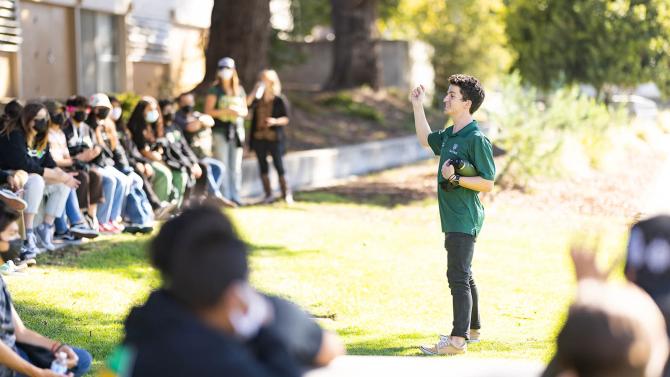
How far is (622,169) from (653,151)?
3.51 meters

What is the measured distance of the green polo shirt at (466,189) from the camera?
286 inches

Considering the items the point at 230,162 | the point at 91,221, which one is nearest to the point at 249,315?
the point at 91,221

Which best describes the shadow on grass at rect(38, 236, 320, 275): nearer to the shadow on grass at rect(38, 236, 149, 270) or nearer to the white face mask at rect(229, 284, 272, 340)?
the shadow on grass at rect(38, 236, 149, 270)

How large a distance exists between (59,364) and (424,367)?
85.8 inches

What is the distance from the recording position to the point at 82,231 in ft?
35.4

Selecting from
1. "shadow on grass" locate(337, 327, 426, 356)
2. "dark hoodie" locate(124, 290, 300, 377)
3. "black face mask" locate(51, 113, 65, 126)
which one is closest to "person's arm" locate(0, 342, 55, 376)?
"dark hoodie" locate(124, 290, 300, 377)

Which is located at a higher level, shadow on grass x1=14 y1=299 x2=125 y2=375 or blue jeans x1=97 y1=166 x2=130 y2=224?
blue jeans x1=97 y1=166 x2=130 y2=224

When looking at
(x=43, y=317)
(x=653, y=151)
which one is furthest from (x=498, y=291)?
(x=653, y=151)

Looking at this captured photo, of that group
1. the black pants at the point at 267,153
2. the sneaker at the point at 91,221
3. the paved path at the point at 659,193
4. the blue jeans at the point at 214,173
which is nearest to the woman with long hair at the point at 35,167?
the sneaker at the point at 91,221

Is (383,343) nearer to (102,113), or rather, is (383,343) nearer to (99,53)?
(102,113)

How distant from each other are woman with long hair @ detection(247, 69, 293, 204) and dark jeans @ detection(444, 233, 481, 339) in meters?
7.68

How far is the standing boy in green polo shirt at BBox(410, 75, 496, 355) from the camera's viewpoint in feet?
23.8

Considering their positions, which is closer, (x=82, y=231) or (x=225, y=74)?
(x=82, y=231)

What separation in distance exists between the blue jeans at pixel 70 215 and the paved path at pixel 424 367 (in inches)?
202
